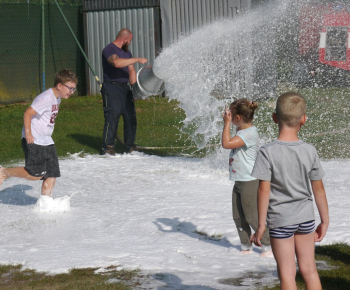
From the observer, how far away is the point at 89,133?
454 inches

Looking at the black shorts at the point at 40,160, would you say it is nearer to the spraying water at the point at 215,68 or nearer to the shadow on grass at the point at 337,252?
the spraying water at the point at 215,68

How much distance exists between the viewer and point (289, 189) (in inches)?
136

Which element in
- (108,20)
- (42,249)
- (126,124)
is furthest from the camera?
(108,20)

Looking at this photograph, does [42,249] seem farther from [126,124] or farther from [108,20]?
[108,20]

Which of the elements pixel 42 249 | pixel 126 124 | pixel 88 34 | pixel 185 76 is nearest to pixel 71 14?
pixel 88 34

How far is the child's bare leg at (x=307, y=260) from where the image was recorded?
3.50 metres

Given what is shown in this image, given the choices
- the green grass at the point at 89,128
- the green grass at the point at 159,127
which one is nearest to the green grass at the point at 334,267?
the green grass at the point at 159,127

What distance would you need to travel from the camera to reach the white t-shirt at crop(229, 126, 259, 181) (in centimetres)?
495

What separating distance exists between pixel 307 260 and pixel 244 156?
1.61 meters

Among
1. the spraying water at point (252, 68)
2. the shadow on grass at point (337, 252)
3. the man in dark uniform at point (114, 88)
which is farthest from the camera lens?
the man in dark uniform at point (114, 88)

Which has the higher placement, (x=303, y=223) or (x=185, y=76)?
(x=185, y=76)

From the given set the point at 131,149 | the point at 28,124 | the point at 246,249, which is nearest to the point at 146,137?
the point at 131,149

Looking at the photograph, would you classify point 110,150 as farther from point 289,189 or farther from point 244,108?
point 289,189

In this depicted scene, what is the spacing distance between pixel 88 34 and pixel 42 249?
12.1 m
